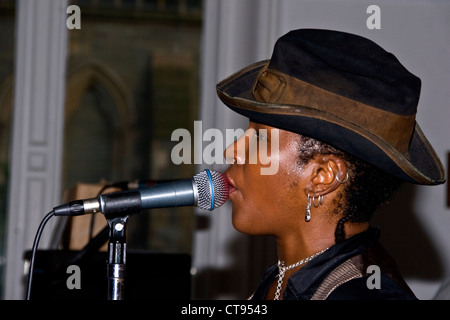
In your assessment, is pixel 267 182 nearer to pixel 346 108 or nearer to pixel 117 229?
pixel 346 108

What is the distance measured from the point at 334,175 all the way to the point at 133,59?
13.1 m

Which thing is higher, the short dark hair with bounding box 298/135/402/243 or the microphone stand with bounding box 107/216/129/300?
the short dark hair with bounding box 298/135/402/243

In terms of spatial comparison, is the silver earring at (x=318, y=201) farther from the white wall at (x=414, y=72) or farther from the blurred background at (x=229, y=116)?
the white wall at (x=414, y=72)

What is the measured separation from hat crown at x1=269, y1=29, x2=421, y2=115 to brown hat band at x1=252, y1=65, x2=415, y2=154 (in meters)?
0.01

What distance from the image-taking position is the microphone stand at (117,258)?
1236 millimetres

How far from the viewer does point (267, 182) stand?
1.43 metres

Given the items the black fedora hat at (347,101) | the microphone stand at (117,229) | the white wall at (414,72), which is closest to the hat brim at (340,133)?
the black fedora hat at (347,101)

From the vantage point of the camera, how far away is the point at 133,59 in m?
14.1

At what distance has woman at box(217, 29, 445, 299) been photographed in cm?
130

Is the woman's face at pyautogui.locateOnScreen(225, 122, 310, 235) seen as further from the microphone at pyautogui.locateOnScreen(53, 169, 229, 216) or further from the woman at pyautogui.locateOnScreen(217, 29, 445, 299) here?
the microphone at pyautogui.locateOnScreen(53, 169, 229, 216)

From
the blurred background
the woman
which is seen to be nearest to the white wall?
the blurred background

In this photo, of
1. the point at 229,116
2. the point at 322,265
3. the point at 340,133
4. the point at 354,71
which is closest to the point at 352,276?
the point at 322,265

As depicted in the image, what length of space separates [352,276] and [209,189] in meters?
0.36

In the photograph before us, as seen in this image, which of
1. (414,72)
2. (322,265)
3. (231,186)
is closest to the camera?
(322,265)
